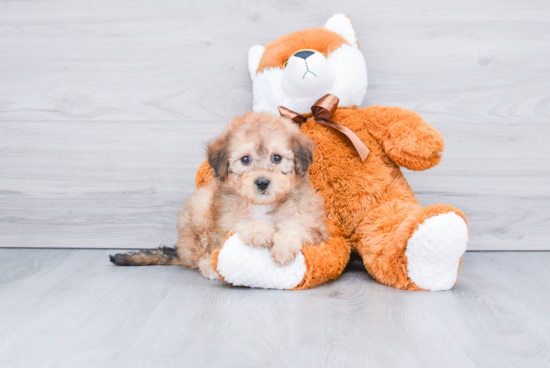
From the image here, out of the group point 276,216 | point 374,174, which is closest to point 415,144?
point 374,174

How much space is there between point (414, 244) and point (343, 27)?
3.70 feet

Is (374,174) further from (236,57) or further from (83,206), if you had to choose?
(83,206)

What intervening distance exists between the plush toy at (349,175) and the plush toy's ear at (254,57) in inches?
0.5

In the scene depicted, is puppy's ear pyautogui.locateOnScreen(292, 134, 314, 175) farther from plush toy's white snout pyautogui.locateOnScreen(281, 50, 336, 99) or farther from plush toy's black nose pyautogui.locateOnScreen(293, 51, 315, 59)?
plush toy's black nose pyautogui.locateOnScreen(293, 51, 315, 59)

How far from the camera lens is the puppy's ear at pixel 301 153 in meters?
1.65

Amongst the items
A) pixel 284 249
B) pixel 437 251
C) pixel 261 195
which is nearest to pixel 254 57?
pixel 261 195

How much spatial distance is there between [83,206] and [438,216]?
193 cm

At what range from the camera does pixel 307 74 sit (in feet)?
5.80

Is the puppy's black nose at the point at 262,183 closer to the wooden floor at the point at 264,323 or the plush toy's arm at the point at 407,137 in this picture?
the wooden floor at the point at 264,323

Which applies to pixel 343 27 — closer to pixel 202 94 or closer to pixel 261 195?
pixel 202 94

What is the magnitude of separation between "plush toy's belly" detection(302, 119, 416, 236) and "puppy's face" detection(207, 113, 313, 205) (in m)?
0.19

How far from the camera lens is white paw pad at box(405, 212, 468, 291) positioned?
1.50 meters

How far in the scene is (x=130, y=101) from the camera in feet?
7.64

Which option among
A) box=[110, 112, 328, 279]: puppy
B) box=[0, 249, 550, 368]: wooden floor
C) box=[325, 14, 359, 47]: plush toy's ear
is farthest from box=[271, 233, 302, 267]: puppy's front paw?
box=[325, 14, 359, 47]: plush toy's ear
